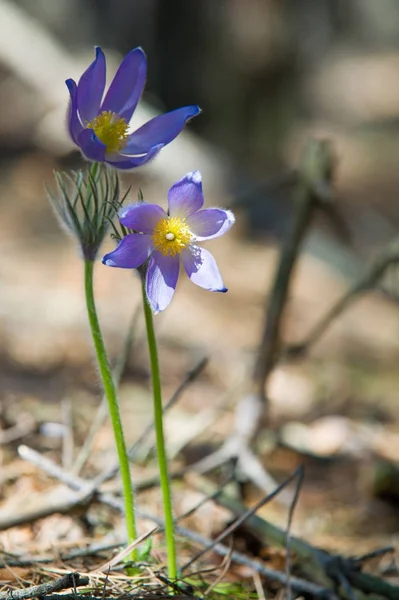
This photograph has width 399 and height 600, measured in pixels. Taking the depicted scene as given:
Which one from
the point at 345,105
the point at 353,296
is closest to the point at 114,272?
the point at 353,296

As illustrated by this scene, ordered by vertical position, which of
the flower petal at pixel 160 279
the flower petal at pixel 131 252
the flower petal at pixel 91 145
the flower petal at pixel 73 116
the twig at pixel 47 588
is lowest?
the twig at pixel 47 588

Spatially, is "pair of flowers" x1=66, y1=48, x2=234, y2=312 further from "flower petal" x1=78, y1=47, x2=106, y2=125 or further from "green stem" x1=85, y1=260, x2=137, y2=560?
"green stem" x1=85, y1=260, x2=137, y2=560

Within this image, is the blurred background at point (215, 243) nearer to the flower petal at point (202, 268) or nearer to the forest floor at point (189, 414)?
the forest floor at point (189, 414)

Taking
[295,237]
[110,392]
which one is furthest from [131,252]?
[295,237]

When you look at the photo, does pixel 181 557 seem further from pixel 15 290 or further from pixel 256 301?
pixel 256 301

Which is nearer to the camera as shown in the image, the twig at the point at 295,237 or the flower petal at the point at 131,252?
the flower petal at the point at 131,252

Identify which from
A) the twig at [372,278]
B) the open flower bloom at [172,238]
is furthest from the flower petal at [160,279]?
the twig at [372,278]

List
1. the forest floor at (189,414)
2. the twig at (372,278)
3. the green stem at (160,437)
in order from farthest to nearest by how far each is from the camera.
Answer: the twig at (372,278) → the forest floor at (189,414) → the green stem at (160,437)

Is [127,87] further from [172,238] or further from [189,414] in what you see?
[189,414]
